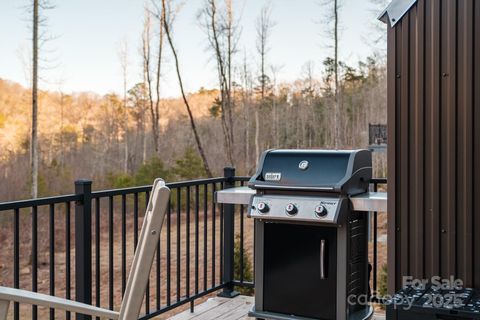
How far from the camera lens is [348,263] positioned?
296 cm

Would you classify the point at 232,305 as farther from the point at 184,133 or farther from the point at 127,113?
→ the point at 127,113

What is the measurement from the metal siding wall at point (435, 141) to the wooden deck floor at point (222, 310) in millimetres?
1264

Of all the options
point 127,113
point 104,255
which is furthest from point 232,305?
point 127,113

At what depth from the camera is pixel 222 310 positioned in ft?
12.3

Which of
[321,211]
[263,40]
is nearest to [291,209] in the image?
[321,211]

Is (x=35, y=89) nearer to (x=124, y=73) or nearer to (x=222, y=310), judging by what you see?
(x=124, y=73)

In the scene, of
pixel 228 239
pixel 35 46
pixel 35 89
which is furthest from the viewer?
pixel 35 46

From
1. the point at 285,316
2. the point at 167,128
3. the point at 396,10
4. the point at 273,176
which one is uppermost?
the point at 167,128

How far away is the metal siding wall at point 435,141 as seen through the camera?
2.31 m

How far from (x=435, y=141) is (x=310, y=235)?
931 mm

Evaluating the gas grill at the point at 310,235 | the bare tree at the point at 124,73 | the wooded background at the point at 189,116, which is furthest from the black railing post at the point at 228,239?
the bare tree at the point at 124,73

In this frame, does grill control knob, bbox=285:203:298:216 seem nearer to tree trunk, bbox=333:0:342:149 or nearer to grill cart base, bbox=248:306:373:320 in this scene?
grill cart base, bbox=248:306:373:320

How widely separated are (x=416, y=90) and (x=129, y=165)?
1277 cm

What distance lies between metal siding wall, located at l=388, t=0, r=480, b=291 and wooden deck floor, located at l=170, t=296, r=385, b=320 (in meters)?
1.26
